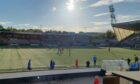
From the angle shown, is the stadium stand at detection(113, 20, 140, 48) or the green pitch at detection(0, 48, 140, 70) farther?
the stadium stand at detection(113, 20, 140, 48)

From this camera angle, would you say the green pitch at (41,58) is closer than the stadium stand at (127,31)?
Yes

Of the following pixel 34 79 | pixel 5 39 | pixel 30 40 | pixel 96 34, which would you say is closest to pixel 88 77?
pixel 34 79

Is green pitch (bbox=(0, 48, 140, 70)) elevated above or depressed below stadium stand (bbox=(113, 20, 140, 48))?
below

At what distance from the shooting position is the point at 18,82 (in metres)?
23.0

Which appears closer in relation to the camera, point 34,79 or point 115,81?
point 115,81

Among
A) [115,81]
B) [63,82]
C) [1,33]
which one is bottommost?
[63,82]

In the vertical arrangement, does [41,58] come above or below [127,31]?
below

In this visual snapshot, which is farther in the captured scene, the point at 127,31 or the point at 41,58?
the point at 127,31

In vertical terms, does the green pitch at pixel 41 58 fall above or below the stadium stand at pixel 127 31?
below

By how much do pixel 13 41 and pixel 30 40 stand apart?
8356 millimetres

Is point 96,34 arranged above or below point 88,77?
above

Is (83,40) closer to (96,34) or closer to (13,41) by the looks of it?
(96,34)

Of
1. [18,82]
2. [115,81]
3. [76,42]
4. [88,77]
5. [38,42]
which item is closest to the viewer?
[115,81]

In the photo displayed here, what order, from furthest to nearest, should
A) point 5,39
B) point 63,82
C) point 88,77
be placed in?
point 5,39, point 88,77, point 63,82
